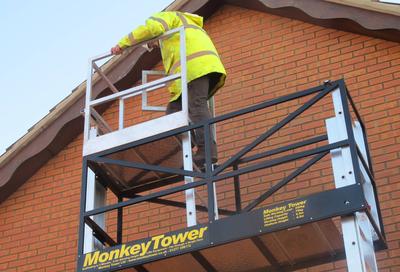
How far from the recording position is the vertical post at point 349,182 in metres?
5.67

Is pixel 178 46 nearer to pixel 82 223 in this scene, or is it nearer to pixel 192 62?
pixel 192 62

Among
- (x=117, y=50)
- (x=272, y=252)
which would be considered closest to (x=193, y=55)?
(x=117, y=50)

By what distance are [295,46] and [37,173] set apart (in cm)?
378

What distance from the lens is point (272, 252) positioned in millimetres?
6770

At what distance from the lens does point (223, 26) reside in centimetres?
1010

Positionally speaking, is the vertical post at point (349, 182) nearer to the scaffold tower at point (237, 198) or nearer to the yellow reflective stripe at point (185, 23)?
the scaffold tower at point (237, 198)

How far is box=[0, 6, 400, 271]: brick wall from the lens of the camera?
8273 millimetres

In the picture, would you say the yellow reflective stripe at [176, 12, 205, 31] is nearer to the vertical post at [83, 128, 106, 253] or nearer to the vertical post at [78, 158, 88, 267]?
the vertical post at [83, 128, 106, 253]

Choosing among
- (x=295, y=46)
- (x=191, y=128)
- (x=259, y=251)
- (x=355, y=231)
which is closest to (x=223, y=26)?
(x=295, y=46)

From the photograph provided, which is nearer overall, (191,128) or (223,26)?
(191,128)

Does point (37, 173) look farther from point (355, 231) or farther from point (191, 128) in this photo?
point (355, 231)

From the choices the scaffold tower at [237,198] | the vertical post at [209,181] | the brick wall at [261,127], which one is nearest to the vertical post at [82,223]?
the scaffold tower at [237,198]

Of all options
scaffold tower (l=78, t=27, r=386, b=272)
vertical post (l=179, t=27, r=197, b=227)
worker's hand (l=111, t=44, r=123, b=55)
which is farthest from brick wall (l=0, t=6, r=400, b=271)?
worker's hand (l=111, t=44, r=123, b=55)

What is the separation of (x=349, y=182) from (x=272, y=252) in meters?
1.18
